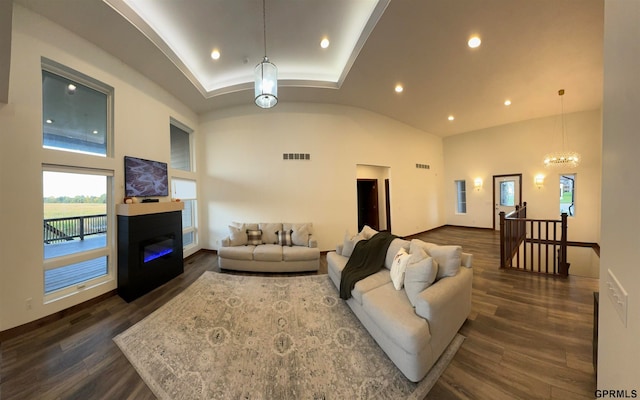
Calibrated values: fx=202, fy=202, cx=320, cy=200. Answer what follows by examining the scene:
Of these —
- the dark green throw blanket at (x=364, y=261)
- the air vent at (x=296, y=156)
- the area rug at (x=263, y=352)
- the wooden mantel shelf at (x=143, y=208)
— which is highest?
the air vent at (x=296, y=156)

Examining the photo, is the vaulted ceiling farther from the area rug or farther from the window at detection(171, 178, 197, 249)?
the area rug

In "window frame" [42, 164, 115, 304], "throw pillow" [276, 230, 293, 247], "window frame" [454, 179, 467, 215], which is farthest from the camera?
"window frame" [454, 179, 467, 215]

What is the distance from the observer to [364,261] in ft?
9.66

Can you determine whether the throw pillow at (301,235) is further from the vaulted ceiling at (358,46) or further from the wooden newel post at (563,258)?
the wooden newel post at (563,258)

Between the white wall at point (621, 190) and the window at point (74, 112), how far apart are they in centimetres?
507

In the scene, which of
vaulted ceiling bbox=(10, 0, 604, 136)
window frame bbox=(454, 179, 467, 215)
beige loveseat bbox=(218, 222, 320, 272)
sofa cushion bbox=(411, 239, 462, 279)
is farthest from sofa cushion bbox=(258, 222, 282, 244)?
window frame bbox=(454, 179, 467, 215)

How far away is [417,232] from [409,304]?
559cm

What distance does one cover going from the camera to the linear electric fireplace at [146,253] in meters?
3.09

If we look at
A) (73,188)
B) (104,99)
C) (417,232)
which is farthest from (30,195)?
(417,232)

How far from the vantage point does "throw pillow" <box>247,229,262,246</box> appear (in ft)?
14.6

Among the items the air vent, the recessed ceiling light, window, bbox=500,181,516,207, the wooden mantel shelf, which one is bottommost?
the wooden mantel shelf

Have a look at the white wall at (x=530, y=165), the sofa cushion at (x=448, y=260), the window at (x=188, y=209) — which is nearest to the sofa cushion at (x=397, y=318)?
the sofa cushion at (x=448, y=260)

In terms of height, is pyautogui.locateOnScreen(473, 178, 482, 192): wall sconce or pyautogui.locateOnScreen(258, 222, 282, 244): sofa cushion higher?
pyautogui.locateOnScreen(473, 178, 482, 192): wall sconce

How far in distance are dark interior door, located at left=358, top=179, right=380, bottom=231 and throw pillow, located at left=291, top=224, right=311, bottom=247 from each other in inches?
100
